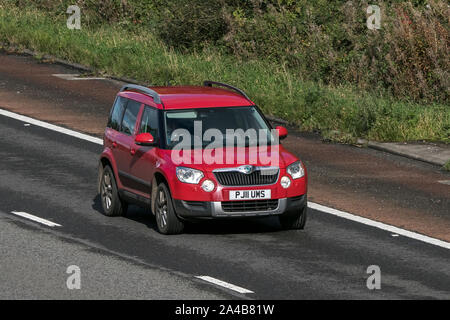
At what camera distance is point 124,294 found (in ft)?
43.0

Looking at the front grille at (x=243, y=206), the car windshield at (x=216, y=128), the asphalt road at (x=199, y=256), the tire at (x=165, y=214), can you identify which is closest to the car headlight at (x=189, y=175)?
the tire at (x=165, y=214)

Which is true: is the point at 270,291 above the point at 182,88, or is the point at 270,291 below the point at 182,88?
below

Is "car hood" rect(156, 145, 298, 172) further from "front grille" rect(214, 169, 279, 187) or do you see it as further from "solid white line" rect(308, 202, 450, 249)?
"solid white line" rect(308, 202, 450, 249)

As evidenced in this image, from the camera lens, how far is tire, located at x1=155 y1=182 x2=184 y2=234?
16.2 m

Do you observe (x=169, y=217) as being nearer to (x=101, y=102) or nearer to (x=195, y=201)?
(x=195, y=201)

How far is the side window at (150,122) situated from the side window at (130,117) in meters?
0.25

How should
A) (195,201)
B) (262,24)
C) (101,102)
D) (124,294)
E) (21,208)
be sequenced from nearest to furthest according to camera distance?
1. (124,294)
2. (195,201)
3. (21,208)
4. (101,102)
5. (262,24)

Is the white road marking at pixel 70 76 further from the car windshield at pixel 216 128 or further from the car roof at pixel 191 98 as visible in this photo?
the car windshield at pixel 216 128

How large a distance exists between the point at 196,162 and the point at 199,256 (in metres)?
1.51

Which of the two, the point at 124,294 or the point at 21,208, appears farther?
the point at 21,208

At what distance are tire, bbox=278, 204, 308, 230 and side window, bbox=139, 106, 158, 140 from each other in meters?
2.10

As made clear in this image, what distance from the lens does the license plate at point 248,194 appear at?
15.9 meters

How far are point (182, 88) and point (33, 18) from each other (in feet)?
64.9

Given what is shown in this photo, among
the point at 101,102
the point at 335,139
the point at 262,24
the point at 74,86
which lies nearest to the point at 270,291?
the point at 335,139
